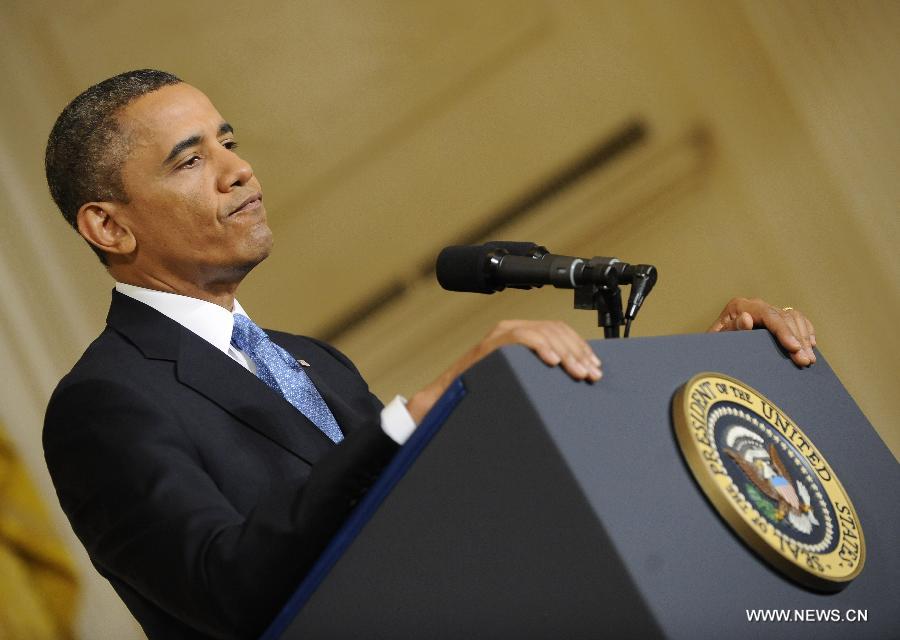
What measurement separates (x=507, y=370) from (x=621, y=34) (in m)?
2.67

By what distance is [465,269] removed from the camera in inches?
56.1

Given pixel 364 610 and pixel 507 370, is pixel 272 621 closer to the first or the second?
pixel 364 610

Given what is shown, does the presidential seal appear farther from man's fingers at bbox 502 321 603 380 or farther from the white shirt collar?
the white shirt collar

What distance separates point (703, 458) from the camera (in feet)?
3.68

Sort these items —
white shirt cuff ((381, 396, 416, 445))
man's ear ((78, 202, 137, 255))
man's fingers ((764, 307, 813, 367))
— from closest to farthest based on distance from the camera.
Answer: white shirt cuff ((381, 396, 416, 445)), man's fingers ((764, 307, 813, 367)), man's ear ((78, 202, 137, 255))

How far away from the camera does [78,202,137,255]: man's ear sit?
1892 millimetres

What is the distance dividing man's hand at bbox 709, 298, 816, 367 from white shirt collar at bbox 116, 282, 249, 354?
0.75 metres

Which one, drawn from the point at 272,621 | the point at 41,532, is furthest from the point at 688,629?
the point at 41,532

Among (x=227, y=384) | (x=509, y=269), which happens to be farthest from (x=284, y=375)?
(x=509, y=269)

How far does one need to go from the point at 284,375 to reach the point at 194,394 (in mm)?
200

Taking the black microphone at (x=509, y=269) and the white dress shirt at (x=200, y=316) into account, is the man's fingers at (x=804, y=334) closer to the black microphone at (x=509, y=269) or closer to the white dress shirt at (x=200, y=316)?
the black microphone at (x=509, y=269)

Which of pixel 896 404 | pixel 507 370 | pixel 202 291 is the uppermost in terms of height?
pixel 202 291

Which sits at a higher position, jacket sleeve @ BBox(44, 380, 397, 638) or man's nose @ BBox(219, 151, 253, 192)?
man's nose @ BBox(219, 151, 253, 192)

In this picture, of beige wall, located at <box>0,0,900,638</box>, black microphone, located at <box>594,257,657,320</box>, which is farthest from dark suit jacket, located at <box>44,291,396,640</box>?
beige wall, located at <box>0,0,900,638</box>
